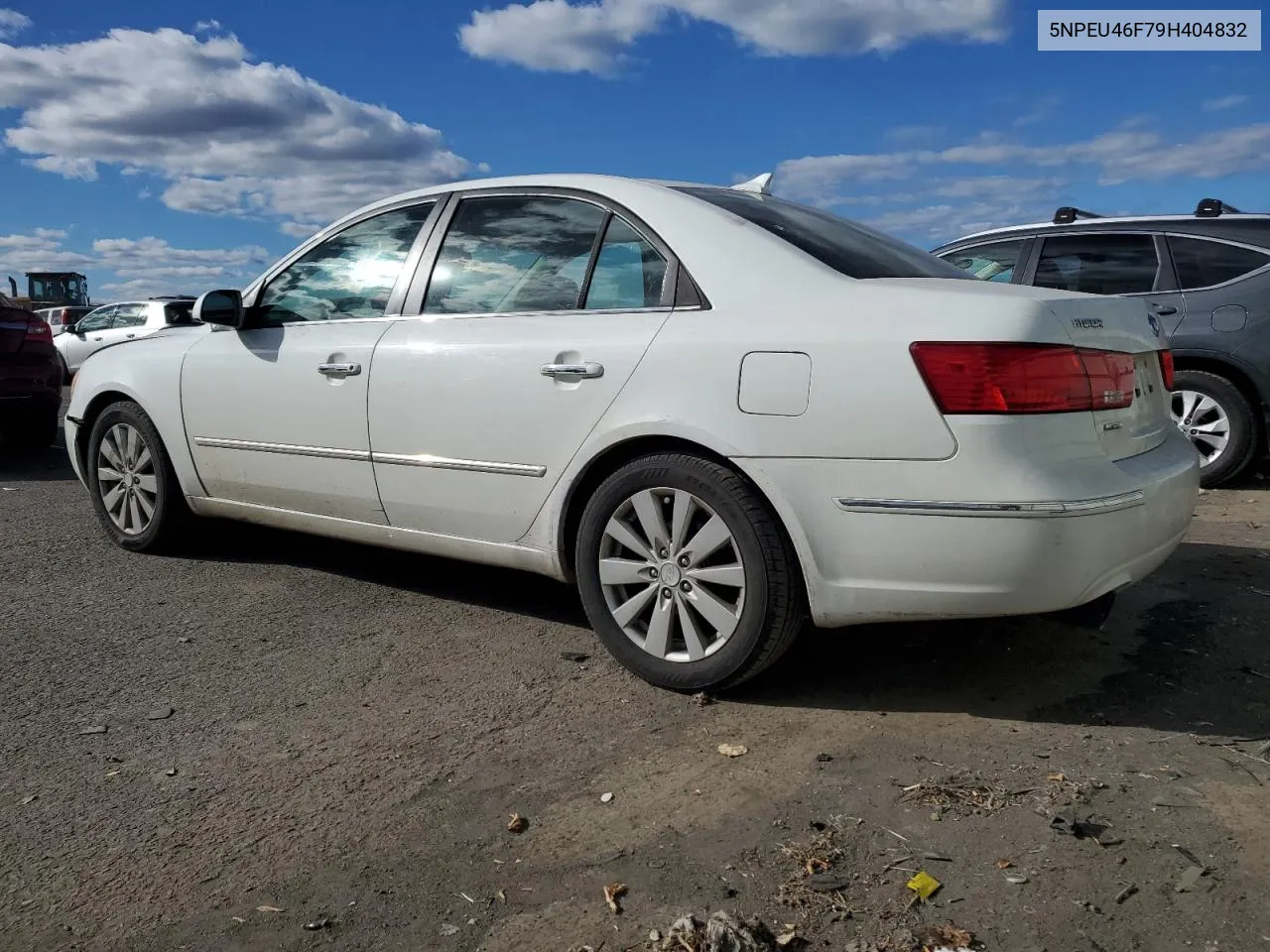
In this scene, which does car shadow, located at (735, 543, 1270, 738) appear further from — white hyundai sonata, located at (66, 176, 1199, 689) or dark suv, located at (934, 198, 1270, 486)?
dark suv, located at (934, 198, 1270, 486)

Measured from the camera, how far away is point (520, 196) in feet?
13.1

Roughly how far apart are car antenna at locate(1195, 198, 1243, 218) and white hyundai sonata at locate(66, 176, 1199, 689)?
405cm

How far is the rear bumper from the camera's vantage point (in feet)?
9.27

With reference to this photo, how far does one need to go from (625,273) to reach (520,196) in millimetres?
679

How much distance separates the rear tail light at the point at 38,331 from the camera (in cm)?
861

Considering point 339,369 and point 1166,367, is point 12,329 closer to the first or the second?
point 339,369

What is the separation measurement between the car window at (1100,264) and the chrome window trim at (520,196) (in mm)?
4359

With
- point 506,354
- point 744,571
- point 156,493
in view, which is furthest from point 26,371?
point 744,571

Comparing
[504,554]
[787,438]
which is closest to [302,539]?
[504,554]

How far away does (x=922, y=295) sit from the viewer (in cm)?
298

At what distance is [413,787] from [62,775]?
0.97 metres

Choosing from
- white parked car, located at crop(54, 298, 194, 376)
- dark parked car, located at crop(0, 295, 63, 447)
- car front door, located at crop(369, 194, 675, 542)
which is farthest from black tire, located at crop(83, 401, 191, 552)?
white parked car, located at crop(54, 298, 194, 376)

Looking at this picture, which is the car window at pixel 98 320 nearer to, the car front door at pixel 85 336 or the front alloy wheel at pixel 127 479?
the car front door at pixel 85 336

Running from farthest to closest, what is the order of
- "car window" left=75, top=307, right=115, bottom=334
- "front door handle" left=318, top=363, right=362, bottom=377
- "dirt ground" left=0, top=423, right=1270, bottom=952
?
"car window" left=75, top=307, right=115, bottom=334 < "front door handle" left=318, top=363, right=362, bottom=377 < "dirt ground" left=0, top=423, right=1270, bottom=952
